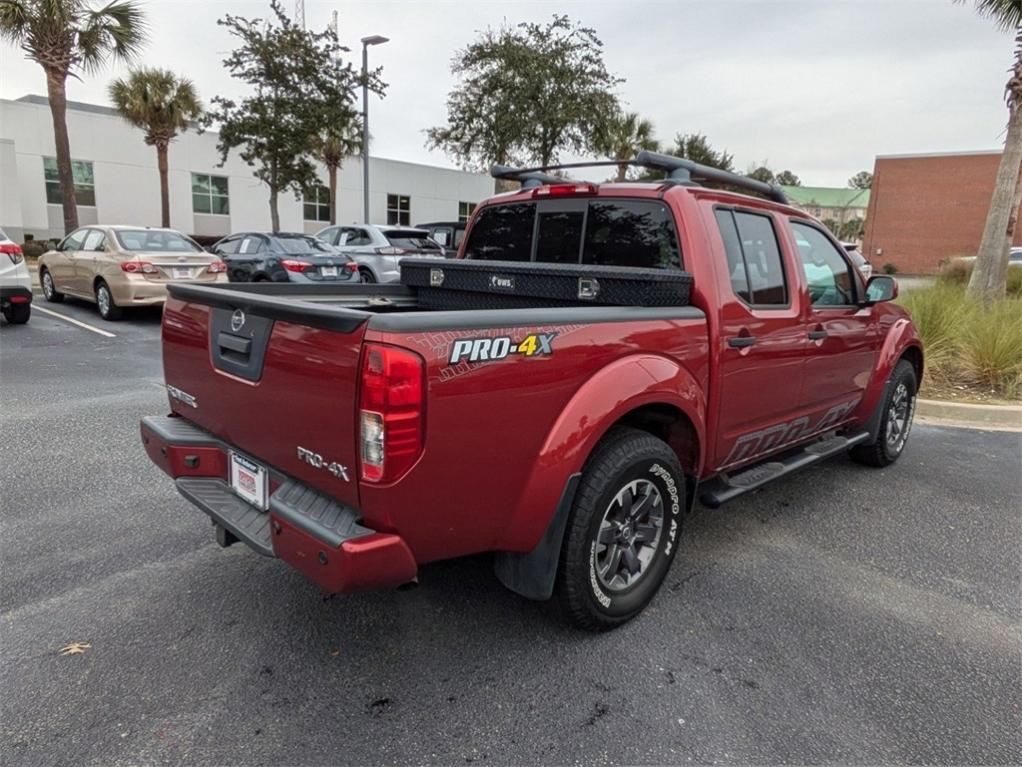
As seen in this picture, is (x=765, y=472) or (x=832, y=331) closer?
(x=765, y=472)

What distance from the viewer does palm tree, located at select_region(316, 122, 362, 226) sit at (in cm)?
2216

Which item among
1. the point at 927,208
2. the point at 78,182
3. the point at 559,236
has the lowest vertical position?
the point at 559,236

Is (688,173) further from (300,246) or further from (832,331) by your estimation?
(300,246)

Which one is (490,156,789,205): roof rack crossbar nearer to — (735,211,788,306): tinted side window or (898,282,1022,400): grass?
(735,211,788,306): tinted side window

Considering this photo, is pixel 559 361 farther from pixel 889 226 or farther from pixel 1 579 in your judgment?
pixel 889 226

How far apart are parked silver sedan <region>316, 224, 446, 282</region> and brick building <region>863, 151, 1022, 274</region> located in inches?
1546

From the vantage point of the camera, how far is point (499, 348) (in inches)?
89.1

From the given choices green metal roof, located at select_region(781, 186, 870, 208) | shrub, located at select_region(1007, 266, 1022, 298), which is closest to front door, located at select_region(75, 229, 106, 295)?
shrub, located at select_region(1007, 266, 1022, 298)

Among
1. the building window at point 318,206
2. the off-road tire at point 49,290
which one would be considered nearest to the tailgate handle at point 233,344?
the off-road tire at point 49,290

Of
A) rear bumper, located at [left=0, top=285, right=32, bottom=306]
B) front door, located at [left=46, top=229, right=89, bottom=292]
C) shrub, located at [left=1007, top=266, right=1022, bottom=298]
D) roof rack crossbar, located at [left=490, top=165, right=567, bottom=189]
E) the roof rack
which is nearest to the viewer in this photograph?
the roof rack

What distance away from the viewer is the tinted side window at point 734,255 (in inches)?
134

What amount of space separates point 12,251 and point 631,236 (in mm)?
9868

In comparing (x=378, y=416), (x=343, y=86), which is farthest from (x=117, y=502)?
(x=343, y=86)

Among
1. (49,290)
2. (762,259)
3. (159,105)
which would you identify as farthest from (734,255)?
(159,105)
